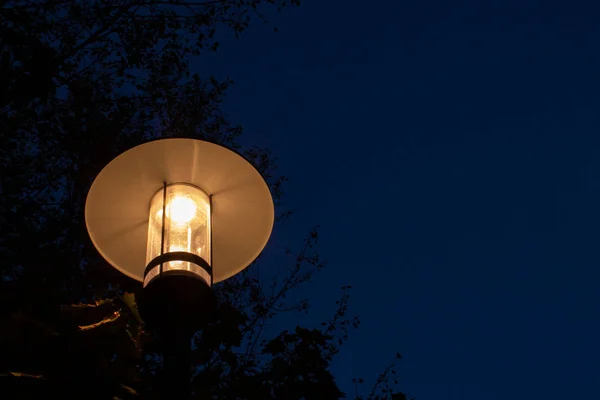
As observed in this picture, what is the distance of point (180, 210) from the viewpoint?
3.70 meters

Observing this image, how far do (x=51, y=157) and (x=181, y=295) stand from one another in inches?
303

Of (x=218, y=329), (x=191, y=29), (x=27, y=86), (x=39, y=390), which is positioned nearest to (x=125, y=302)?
(x=39, y=390)

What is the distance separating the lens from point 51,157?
→ 1012cm

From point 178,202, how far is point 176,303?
2.54 feet

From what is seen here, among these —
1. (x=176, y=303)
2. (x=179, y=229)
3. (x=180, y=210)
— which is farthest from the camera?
(x=180, y=210)

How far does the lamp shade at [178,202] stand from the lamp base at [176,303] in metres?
0.37

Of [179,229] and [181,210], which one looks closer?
[179,229]

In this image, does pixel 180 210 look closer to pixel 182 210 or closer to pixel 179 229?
pixel 182 210

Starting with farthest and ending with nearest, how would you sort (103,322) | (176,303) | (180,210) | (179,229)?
(180,210) → (179,229) → (103,322) → (176,303)

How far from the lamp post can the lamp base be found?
0.06 m

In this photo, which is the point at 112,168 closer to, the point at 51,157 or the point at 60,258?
the point at 60,258

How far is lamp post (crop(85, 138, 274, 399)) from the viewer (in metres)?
3.52

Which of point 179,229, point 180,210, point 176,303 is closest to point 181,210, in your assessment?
point 180,210

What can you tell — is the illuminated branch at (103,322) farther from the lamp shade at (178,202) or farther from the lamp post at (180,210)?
the lamp shade at (178,202)
